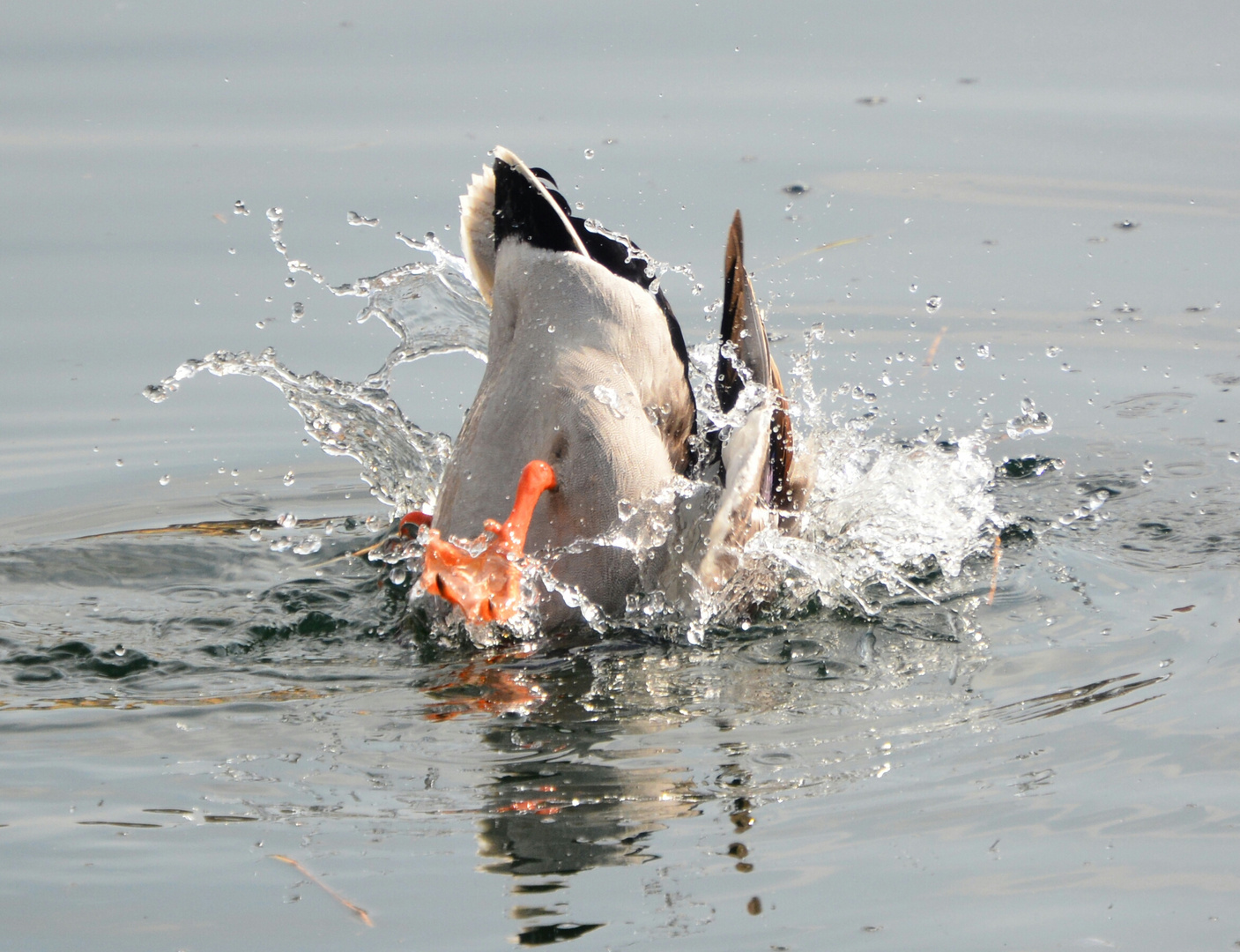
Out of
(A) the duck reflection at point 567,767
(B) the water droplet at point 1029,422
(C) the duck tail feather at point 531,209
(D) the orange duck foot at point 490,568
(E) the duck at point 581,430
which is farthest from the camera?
(B) the water droplet at point 1029,422

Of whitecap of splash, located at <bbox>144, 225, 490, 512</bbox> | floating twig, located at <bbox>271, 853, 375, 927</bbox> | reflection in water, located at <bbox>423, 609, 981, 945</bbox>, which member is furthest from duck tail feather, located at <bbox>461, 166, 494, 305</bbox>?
floating twig, located at <bbox>271, 853, 375, 927</bbox>

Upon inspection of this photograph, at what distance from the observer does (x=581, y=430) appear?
12.9 ft

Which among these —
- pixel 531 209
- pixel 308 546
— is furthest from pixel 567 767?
pixel 308 546

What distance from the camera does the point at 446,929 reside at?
2574mm

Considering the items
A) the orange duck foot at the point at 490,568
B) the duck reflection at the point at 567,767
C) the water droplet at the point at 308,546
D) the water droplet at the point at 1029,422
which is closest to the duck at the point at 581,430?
the orange duck foot at the point at 490,568

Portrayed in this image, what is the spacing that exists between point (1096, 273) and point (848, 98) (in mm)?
1496

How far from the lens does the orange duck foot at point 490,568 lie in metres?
3.68

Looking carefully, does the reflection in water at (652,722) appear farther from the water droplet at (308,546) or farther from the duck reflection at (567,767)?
the water droplet at (308,546)

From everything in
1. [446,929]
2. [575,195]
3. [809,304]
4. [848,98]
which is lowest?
[446,929]

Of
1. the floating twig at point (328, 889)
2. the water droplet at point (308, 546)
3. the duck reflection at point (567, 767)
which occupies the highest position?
the water droplet at point (308, 546)

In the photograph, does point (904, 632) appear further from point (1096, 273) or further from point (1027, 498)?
point (1096, 273)

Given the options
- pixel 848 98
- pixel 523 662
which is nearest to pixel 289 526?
pixel 523 662

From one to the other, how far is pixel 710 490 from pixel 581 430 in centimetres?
41

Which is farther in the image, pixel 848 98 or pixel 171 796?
pixel 848 98
